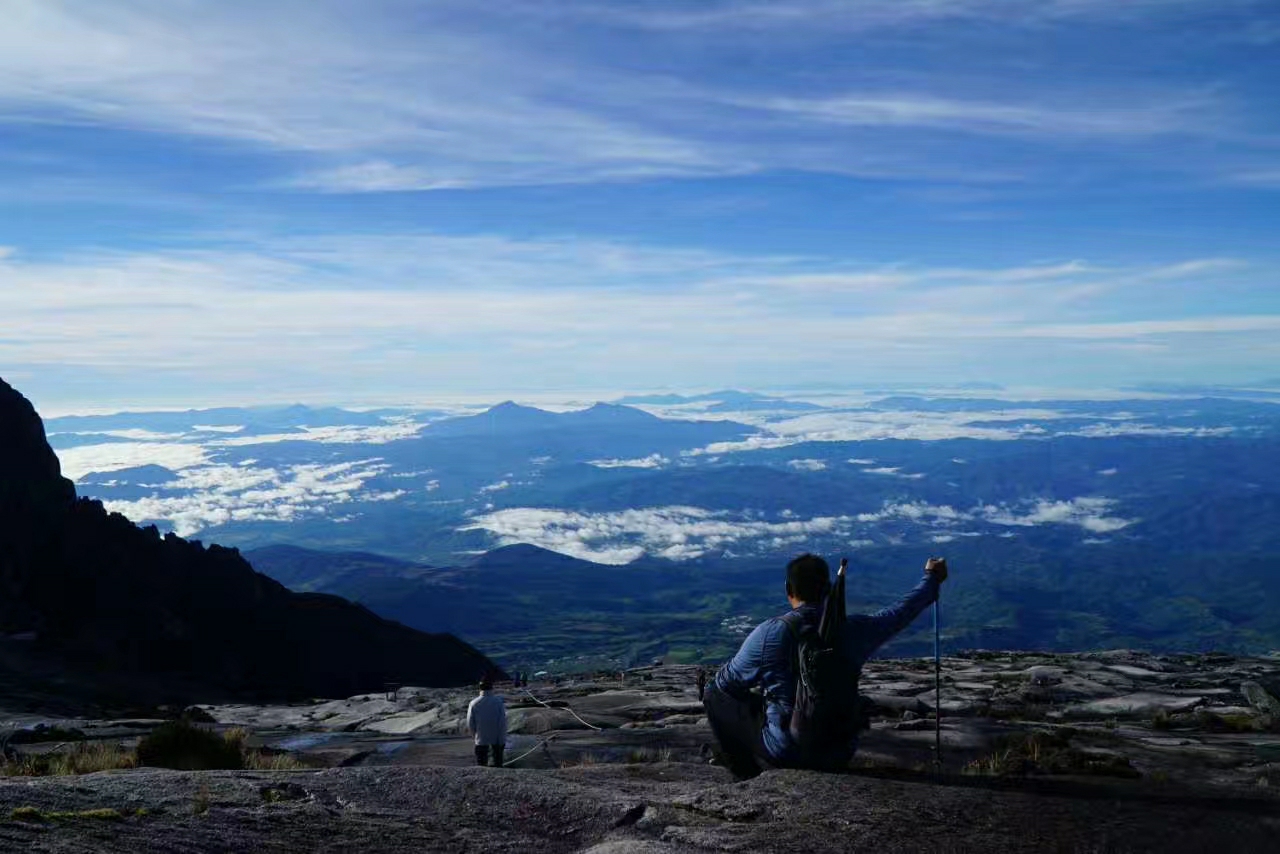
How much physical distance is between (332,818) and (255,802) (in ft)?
3.69

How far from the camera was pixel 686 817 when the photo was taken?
441 inches

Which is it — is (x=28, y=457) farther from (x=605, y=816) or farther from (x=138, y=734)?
(x=605, y=816)

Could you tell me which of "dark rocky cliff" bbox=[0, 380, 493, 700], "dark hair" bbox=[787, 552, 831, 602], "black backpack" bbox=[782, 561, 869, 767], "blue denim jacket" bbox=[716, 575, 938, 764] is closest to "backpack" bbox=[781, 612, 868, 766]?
"black backpack" bbox=[782, 561, 869, 767]

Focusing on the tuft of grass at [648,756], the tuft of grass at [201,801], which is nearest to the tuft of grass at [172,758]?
the tuft of grass at [201,801]

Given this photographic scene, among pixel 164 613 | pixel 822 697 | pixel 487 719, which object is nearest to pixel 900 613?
pixel 822 697

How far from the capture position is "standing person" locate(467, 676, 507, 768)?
1897 centimetres

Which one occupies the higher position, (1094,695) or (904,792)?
(904,792)

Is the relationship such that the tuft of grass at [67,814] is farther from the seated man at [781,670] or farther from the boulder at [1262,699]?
the boulder at [1262,699]

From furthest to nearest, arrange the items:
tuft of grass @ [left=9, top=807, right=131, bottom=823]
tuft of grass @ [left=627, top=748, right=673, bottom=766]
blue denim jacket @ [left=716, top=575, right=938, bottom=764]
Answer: tuft of grass @ [left=627, top=748, right=673, bottom=766] → blue denim jacket @ [left=716, top=575, right=938, bottom=764] → tuft of grass @ [left=9, top=807, right=131, bottom=823]

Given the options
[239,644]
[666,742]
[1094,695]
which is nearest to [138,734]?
[666,742]

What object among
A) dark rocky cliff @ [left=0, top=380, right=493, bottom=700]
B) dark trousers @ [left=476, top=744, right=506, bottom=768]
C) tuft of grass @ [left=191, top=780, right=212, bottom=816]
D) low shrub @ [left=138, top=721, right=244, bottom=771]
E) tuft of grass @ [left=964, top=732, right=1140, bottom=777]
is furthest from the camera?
dark rocky cliff @ [left=0, top=380, right=493, bottom=700]

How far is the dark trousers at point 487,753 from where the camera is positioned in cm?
1919

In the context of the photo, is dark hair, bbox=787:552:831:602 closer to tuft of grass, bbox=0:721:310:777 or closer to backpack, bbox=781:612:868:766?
backpack, bbox=781:612:868:766

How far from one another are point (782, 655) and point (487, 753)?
9.74 metres
